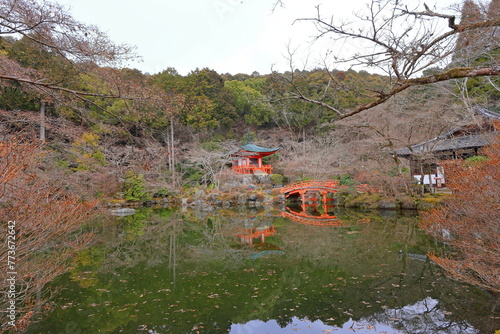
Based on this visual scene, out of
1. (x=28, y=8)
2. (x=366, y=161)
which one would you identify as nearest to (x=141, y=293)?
(x=28, y=8)

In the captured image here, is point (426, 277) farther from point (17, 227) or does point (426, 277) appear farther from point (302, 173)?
point (302, 173)

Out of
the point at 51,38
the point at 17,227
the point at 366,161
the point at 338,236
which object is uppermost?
the point at 51,38

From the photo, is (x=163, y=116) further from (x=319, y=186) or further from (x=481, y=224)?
(x=319, y=186)

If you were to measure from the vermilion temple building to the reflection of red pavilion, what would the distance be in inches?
456

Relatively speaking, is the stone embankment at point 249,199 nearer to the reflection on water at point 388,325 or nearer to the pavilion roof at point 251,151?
the pavilion roof at point 251,151

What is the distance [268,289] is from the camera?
463 cm

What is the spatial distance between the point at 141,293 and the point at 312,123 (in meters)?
25.1

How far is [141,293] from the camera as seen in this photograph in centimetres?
454

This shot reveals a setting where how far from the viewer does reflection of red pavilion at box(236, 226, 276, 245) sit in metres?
8.33

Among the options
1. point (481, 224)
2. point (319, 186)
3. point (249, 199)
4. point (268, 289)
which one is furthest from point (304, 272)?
point (249, 199)

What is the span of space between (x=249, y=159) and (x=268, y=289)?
18.2 metres

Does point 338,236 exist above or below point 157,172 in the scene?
below

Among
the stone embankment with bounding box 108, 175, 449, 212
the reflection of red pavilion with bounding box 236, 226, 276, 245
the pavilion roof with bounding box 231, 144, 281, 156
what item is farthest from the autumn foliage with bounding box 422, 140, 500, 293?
the pavilion roof with bounding box 231, 144, 281, 156

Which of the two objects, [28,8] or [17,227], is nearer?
[17,227]
